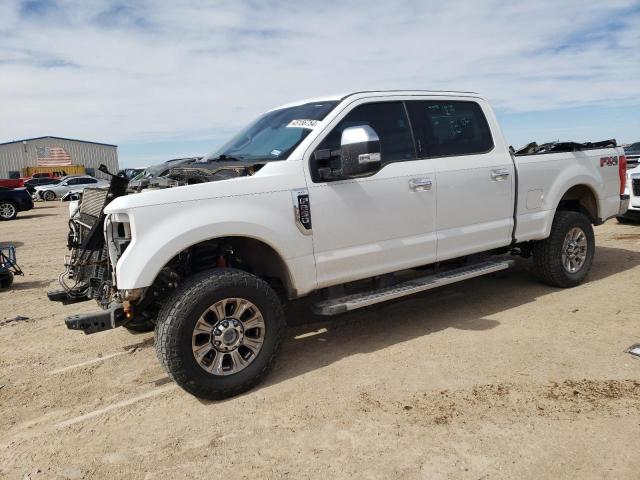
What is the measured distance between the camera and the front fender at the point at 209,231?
10.9 ft

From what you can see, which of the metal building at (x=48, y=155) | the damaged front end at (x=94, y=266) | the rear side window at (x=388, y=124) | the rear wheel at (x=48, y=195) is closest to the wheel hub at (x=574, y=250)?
the rear side window at (x=388, y=124)

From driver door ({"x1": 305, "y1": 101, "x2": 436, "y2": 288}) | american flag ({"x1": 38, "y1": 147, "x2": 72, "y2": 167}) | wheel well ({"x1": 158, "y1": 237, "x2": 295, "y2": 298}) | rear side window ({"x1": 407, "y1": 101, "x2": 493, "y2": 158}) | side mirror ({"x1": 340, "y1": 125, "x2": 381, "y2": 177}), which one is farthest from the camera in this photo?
american flag ({"x1": 38, "y1": 147, "x2": 72, "y2": 167})

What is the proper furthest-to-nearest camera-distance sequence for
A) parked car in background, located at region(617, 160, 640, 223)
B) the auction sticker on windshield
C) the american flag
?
the american flag, parked car in background, located at region(617, 160, 640, 223), the auction sticker on windshield

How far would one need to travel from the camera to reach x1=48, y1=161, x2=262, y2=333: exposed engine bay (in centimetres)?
368

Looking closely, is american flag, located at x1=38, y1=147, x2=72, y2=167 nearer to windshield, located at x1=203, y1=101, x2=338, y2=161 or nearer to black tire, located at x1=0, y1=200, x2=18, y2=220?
black tire, located at x1=0, y1=200, x2=18, y2=220

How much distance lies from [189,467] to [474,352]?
234 centimetres

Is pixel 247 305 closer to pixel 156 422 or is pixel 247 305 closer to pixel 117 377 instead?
pixel 156 422

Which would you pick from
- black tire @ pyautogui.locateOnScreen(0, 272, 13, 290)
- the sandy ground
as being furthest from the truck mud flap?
black tire @ pyautogui.locateOnScreen(0, 272, 13, 290)

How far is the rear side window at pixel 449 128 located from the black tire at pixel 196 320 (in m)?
1.93

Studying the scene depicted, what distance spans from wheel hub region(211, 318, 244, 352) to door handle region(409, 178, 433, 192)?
1820 mm

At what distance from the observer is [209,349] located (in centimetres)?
359

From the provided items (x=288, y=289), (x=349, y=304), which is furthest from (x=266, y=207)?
(x=349, y=304)

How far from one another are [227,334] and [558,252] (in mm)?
3828

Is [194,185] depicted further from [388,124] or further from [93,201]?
[388,124]
